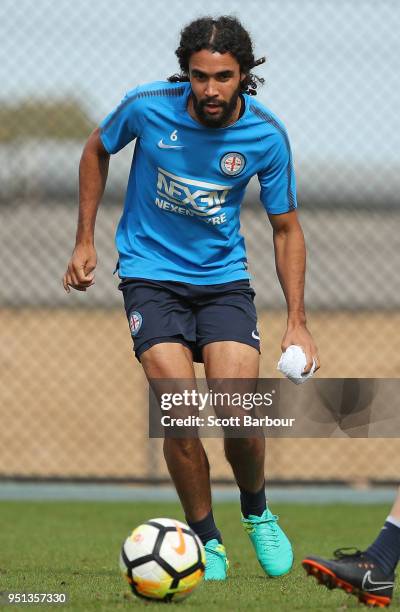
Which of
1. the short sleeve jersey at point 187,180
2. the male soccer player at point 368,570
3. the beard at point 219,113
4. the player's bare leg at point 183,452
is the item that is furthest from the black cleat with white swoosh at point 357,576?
the beard at point 219,113

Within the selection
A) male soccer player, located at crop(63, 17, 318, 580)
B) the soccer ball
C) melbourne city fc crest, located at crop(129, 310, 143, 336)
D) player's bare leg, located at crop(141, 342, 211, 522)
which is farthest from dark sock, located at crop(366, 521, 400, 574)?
melbourne city fc crest, located at crop(129, 310, 143, 336)

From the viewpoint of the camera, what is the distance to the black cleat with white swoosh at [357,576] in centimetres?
400

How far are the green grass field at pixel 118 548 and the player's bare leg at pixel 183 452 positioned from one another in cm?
37

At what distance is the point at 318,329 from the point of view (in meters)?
15.8

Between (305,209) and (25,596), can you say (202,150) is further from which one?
(305,209)

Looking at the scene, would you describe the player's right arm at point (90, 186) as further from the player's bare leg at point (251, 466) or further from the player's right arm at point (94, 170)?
the player's bare leg at point (251, 466)

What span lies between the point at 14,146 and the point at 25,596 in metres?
9.91

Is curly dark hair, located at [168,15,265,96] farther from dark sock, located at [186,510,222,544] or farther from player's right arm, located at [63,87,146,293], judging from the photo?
dark sock, located at [186,510,222,544]

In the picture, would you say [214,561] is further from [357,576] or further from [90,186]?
[90,186]

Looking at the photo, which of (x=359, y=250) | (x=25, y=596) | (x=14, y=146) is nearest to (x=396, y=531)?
(x=25, y=596)

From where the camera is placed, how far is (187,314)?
203 inches

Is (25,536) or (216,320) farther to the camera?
(25,536)

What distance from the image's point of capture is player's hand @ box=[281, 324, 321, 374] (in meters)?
4.85

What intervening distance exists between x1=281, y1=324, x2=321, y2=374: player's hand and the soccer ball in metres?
0.94
